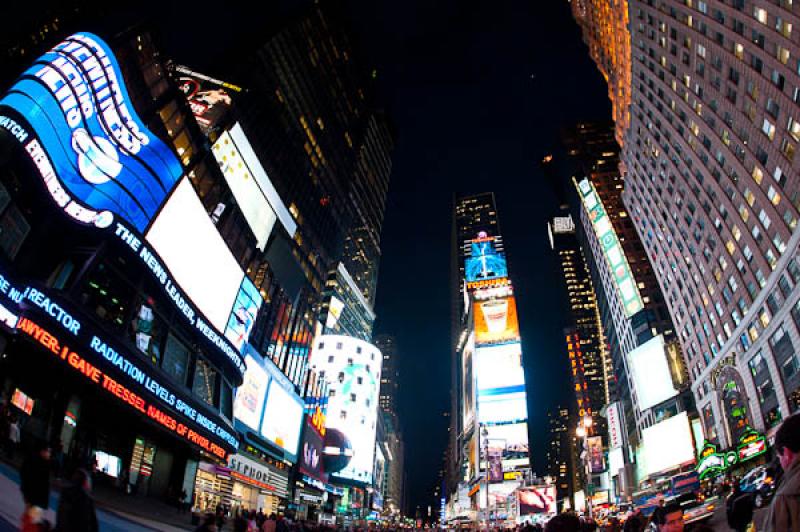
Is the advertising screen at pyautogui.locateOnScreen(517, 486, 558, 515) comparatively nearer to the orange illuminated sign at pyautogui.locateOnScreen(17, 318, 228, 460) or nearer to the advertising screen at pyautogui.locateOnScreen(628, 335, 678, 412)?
the advertising screen at pyautogui.locateOnScreen(628, 335, 678, 412)

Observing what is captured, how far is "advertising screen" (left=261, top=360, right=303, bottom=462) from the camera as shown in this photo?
41000 mm

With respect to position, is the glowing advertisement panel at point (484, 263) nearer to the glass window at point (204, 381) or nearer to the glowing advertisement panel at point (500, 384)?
the glowing advertisement panel at point (500, 384)

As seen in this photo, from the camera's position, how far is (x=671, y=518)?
238 inches

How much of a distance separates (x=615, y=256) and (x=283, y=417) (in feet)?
234

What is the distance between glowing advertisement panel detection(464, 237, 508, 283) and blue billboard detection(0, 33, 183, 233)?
124614 mm

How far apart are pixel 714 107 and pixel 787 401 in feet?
105

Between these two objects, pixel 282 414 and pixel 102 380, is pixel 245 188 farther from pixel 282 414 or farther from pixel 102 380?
pixel 102 380

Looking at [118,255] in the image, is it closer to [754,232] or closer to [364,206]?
[754,232]

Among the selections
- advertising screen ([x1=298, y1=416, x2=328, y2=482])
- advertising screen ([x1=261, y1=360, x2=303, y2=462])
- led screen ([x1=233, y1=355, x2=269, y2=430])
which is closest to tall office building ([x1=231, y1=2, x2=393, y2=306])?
advertising screen ([x1=261, y1=360, x2=303, y2=462])

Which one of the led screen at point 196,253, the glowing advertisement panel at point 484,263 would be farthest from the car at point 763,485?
the glowing advertisement panel at point 484,263

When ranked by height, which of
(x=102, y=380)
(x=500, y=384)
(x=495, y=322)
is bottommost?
(x=102, y=380)

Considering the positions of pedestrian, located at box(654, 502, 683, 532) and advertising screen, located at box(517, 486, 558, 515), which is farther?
advertising screen, located at box(517, 486, 558, 515)

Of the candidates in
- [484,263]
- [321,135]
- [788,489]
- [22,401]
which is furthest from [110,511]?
[484,263]

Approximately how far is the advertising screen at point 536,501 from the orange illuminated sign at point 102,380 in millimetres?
54926
